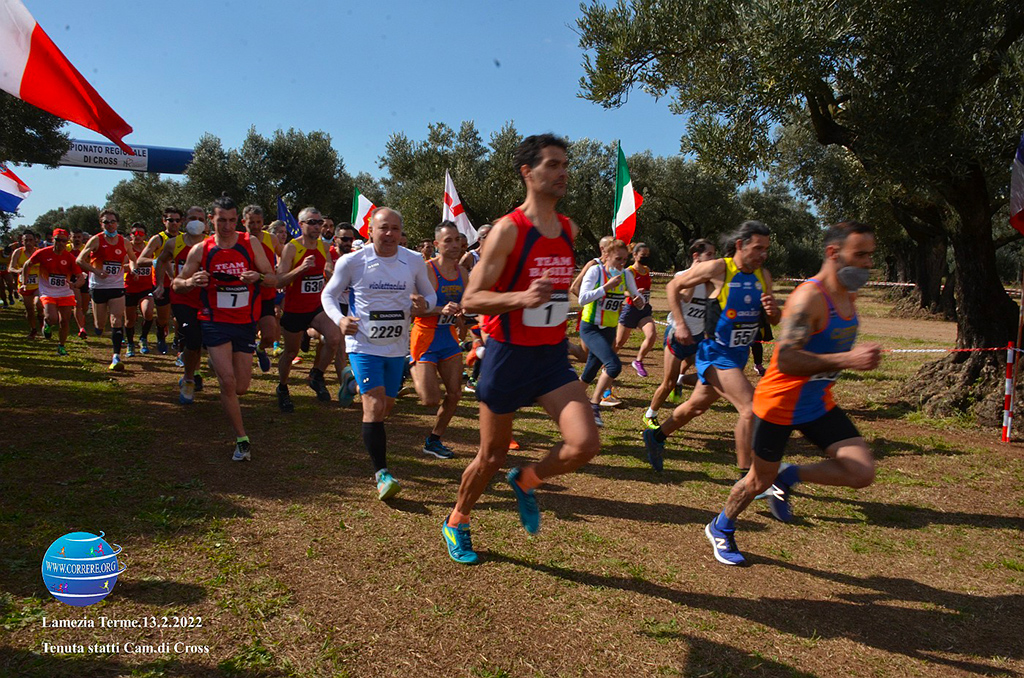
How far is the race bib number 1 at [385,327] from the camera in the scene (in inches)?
196

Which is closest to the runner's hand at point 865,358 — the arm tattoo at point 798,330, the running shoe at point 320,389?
the arm tattoo at point 798,330

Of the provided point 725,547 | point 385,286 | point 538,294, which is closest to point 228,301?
point 385,286

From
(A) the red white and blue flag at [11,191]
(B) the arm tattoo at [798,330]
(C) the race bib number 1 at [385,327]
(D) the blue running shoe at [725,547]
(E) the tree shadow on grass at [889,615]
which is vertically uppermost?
(A) the red white and blue flag at [11,191]

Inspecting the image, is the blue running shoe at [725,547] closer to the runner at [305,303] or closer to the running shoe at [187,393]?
the runner at [305,303]

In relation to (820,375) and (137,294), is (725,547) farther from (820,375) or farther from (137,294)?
(137,294)

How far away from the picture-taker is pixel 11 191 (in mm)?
9539

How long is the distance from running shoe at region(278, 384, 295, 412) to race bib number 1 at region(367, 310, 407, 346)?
3.31 metres

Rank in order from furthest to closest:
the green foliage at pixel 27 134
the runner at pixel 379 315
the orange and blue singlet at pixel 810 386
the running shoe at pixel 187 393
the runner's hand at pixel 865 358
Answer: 1. the green foliage at pixel 27 134
2. the running shoe at pixel 187 393
3. the runner at pixel 379 315
4. the orange and blue singlet at pixel 810 386
5. the runner's hand at pixel 865 358

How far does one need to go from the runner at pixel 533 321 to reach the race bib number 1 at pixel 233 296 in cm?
312

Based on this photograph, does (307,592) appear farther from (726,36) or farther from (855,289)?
(726,36)

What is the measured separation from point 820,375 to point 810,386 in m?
0.09

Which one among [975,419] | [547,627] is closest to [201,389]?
[547,627]

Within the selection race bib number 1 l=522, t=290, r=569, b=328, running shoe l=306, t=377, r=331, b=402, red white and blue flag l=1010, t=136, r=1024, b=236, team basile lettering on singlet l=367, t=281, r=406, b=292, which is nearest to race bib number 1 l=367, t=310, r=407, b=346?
team basile lettering on singlet l=367, t=281, r=406, b=292

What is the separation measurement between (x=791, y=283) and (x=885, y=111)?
3472 centimetres
